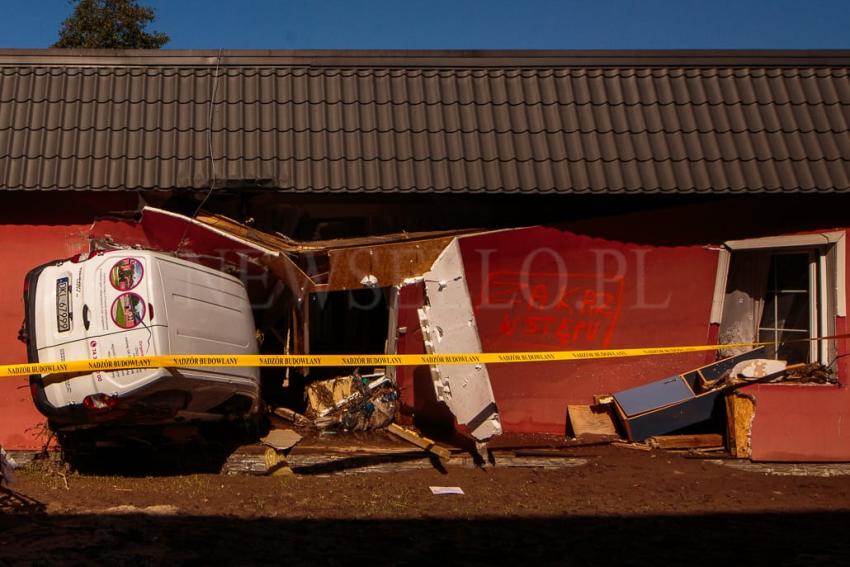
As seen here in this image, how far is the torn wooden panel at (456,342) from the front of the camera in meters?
8.73

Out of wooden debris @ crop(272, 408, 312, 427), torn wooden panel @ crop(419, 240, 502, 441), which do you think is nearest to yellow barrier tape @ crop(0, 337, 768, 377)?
torn wooden panel @ crop(419, 240, 502, 441)

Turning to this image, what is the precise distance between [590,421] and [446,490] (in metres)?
2.38

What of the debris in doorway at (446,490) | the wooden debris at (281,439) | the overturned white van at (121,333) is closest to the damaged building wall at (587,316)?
the debris in doorway at (446,490)

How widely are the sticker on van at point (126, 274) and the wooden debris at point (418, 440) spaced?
3.17 m

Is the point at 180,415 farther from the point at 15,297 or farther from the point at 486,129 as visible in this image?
the point at 486,129

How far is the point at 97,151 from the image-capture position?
30.8ft

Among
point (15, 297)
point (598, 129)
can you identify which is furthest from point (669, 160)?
point (15, 297)

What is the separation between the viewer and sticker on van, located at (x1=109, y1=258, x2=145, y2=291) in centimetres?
767

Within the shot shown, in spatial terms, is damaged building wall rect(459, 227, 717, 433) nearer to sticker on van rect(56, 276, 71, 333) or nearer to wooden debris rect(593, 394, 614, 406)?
wooden debris rect(593, 394, 614, 406)

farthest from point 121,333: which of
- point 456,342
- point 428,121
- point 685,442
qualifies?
point 685,442

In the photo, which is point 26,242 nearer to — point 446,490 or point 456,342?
point 456,342

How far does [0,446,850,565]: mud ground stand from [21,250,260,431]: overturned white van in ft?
2.35

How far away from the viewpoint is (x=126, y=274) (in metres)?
7.70

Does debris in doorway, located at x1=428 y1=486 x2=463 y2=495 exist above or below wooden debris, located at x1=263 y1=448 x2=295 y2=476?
below
